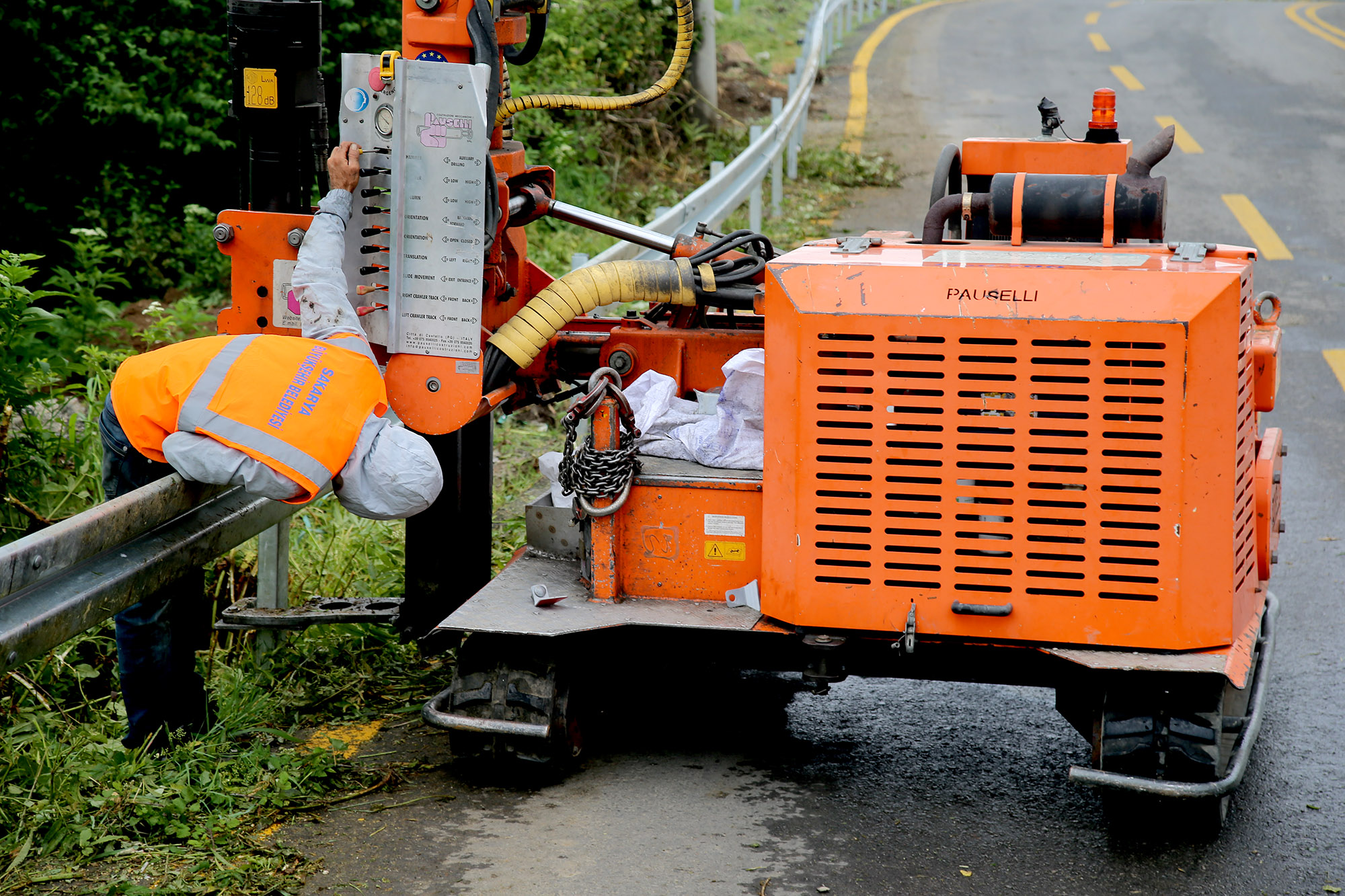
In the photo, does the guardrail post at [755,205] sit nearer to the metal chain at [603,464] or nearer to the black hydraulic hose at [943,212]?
the black hydraulic hose at [943,212]

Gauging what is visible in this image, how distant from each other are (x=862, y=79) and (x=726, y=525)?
17.5 meters

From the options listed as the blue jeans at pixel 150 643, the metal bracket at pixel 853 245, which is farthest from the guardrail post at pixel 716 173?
the blue jeans at pixel 150 643

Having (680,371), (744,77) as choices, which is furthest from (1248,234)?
(680,371)

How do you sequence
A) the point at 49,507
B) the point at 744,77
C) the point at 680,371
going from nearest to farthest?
the point at 680,371 → the point at 49,507 → the point at 744,77

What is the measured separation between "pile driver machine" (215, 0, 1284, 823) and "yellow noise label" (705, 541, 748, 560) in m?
0.01

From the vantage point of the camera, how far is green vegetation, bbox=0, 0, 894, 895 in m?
4.11

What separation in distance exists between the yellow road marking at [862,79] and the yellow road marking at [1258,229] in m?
4.29

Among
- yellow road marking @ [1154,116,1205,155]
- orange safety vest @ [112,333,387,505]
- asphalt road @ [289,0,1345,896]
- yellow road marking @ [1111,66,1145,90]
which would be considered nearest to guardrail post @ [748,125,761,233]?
asphalt road @ [289,0,1345,896]

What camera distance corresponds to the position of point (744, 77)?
63.0 feet

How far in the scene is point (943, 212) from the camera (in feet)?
16.0

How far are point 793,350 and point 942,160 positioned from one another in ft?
5.40

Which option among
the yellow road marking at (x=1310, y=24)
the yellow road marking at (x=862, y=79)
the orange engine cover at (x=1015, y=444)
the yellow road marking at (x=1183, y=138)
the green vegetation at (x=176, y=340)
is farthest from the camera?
the yellow road marking at (x=1310, y=24)

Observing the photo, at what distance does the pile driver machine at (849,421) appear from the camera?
4035 millimetres

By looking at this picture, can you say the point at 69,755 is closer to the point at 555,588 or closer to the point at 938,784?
the point at 555,588
